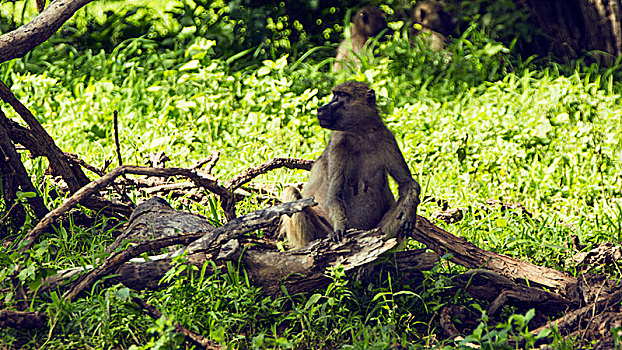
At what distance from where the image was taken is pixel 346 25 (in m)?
8.48

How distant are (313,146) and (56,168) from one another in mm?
2844

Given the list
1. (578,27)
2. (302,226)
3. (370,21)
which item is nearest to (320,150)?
(302,226)

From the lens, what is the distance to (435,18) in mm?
9016

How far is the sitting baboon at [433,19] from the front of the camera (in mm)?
8977

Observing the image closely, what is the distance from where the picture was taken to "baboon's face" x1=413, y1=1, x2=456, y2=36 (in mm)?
9016

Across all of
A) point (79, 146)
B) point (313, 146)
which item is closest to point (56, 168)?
point (79, 146)

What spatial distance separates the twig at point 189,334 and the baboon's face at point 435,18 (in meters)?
6.81

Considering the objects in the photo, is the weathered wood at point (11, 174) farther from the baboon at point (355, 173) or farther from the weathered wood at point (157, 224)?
the baboon at point (355, 173)

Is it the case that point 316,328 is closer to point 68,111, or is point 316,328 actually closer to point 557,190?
point 557,190

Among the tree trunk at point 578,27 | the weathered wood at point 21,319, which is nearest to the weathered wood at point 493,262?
the weathered wood at point 21,319

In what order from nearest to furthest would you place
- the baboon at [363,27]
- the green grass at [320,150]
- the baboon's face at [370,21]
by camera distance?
the green grass at [320,150] < the baboon at [363,27] < the baboon's face at [370,21]

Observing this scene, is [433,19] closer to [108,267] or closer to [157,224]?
[157,224]

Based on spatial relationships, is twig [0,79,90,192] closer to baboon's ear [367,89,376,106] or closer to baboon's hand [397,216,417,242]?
baboon's ear [367,89,376,106]

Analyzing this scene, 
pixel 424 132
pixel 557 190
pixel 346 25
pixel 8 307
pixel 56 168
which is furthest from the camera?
pixel 346 25
